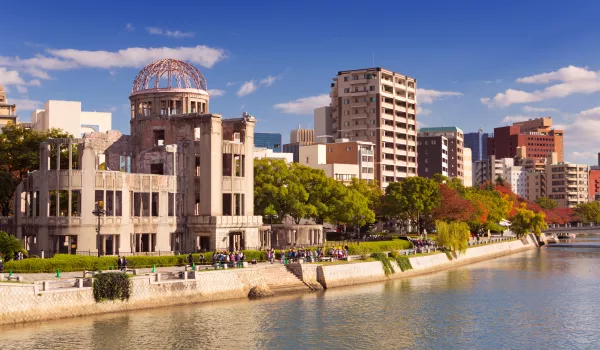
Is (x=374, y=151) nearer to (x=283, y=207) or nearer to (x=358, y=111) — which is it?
(x=358, y=111)

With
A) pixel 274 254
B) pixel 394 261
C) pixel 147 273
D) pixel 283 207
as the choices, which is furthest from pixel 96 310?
pixel 283 207

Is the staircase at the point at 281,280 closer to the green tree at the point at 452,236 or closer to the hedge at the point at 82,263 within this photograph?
the hedge at the point at 82,263

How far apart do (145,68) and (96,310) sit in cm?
4424

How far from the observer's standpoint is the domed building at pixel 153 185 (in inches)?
3041

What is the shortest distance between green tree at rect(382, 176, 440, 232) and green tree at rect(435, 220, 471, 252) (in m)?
14.9

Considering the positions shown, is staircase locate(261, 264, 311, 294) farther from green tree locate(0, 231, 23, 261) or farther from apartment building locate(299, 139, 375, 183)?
apartment building locate(299, 139, 375, 183)

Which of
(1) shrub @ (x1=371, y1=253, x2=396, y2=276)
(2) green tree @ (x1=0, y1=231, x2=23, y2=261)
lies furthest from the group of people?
(1) shrub @ (x1=371, y1=253, x2=396, y2=276)

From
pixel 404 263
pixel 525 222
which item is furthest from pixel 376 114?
pixel 404 263

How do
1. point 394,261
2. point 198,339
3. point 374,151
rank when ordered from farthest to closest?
point 374,151
point 394,261
point 198,339

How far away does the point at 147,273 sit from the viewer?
63.5 m

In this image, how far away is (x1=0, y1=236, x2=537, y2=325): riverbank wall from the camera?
53000 mm

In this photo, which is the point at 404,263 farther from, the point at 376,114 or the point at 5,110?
the point at 5,110

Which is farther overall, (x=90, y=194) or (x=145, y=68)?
(x=145, y=68)

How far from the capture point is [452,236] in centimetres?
10962
